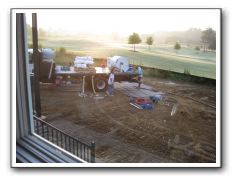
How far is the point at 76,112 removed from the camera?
264 cm

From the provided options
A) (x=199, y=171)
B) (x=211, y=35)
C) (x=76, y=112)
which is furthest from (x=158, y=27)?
(x=199, y=171)

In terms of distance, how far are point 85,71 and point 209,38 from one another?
3.18 feet

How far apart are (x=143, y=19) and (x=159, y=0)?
179mm

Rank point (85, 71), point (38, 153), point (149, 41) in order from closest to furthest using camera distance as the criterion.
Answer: point (38, 153)
point (149, 41)
point (85, 71)

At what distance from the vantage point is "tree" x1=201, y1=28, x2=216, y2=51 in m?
2.47

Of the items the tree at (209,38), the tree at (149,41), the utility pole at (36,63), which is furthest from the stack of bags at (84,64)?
the tree at (209,38)

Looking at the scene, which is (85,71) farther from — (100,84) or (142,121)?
(142,121)

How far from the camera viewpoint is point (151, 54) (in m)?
2.58

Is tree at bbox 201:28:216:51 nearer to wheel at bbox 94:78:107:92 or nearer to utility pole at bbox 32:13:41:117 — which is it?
wheel at bbox 94:78:107:92

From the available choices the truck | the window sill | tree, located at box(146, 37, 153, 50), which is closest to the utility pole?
the truck

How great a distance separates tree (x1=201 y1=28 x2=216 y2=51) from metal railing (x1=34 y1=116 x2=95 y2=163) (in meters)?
1.12

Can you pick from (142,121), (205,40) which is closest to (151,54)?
(205,40)

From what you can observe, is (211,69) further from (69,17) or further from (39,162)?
(39,162)

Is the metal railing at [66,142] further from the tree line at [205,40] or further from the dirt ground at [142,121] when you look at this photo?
the tree line at [205,40]
